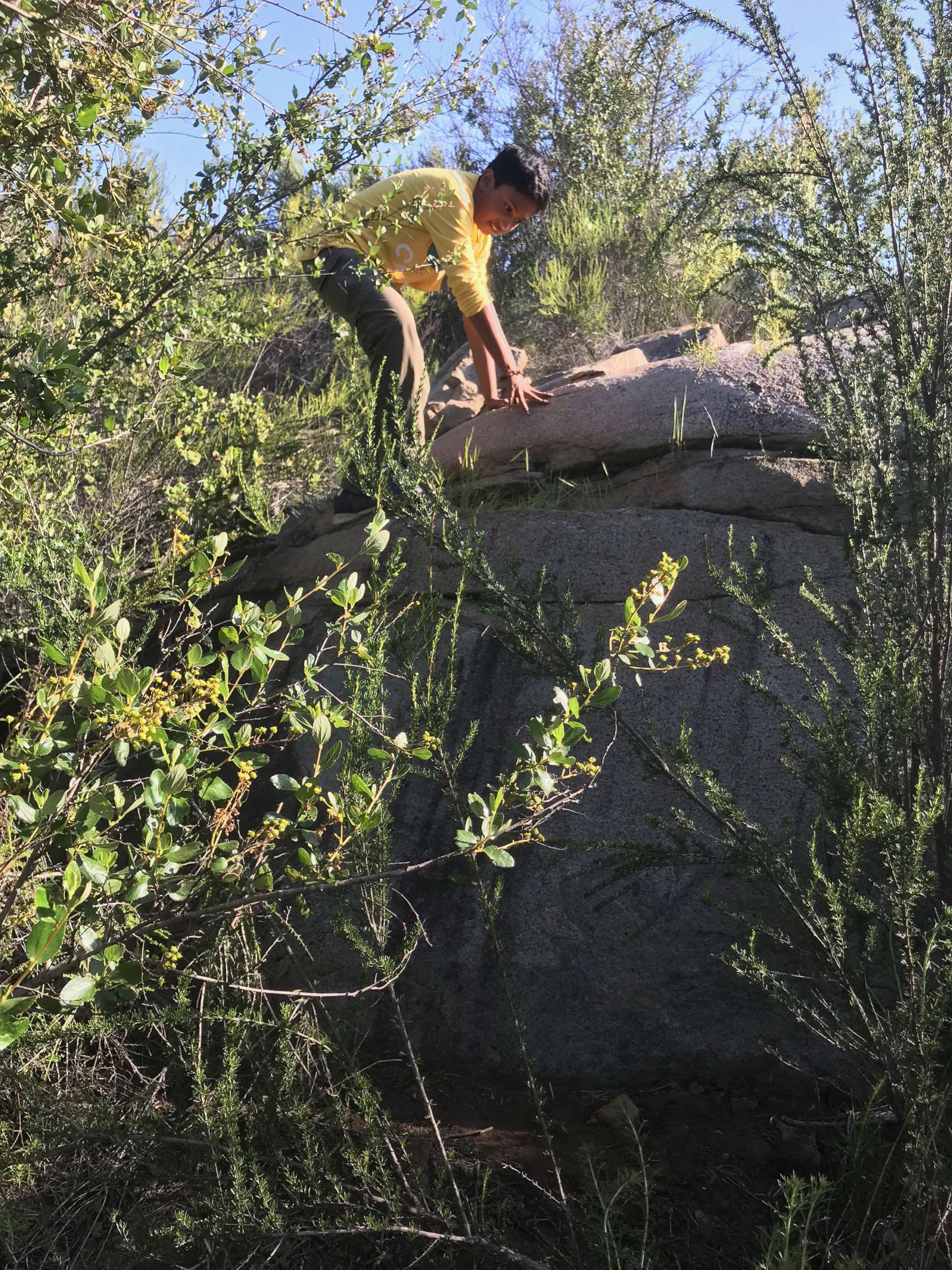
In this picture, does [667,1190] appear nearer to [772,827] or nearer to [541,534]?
[772,827]

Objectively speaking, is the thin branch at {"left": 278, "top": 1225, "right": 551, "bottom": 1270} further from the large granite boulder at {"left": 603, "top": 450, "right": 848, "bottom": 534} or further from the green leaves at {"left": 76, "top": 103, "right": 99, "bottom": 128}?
the large granite boulder at {"left": 603, "top": 450, "right": 848, "bottom": 534}

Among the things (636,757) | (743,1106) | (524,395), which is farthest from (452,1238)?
(524,395)

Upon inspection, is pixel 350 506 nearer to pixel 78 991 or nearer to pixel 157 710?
pixel 157 710

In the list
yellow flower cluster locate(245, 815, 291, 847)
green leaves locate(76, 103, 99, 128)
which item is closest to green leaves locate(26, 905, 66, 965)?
yellow flower cluster locate(245, 815, 291, 847)

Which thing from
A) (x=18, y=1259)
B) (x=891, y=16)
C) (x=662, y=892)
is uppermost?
(x=891, y=16)

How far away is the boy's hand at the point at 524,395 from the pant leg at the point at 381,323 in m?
0.39

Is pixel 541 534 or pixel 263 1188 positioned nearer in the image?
pixel 263 1188

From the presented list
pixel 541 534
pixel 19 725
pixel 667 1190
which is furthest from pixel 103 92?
pixel 667 1190

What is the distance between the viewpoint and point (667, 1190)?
94.9 inches

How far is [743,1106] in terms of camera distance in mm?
2678

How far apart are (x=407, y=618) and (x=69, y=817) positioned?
1.47m

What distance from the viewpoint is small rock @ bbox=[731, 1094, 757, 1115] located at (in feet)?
8.75

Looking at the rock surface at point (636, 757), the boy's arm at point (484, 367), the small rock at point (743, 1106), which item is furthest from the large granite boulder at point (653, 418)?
the small rock at point (743, 1106)

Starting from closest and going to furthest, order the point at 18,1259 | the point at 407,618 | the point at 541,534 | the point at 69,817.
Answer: the point at 69,817 < the point at 18,1259 < the point at 407,618 < the point at 541,534
